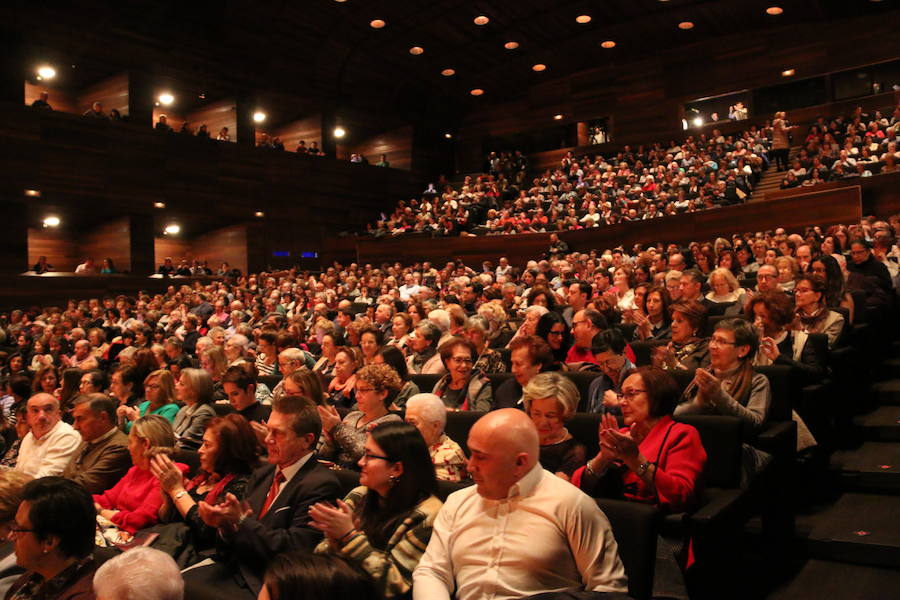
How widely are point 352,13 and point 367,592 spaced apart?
12330 millimetres

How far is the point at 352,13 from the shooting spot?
1212cm

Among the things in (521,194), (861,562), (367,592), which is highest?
(521,194)

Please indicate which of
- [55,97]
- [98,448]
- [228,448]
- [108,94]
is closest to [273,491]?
[228,448]

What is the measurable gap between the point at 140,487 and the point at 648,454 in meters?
1.71

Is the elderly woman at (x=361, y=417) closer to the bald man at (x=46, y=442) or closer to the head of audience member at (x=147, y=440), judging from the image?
the head of audience member at (x=147, y=440)

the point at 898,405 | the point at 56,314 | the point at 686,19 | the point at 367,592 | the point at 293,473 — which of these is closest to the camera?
the point at 367,592

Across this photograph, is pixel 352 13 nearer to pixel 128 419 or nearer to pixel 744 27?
pixel 744 27

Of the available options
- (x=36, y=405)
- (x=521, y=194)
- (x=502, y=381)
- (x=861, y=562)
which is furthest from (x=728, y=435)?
(x=521, y=194)

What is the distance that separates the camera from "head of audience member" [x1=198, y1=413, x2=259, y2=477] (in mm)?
2256

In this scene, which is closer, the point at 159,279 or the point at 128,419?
the point at 128,419

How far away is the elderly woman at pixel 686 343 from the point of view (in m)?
2.82

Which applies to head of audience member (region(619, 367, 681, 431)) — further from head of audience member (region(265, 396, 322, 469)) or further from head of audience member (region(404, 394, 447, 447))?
head of audience member (region(265, 396, 322, 469))

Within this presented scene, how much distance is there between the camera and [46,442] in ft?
10.1

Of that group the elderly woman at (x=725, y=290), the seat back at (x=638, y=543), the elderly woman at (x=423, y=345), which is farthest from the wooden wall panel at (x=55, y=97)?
the seat back at (x=638, y=543)
